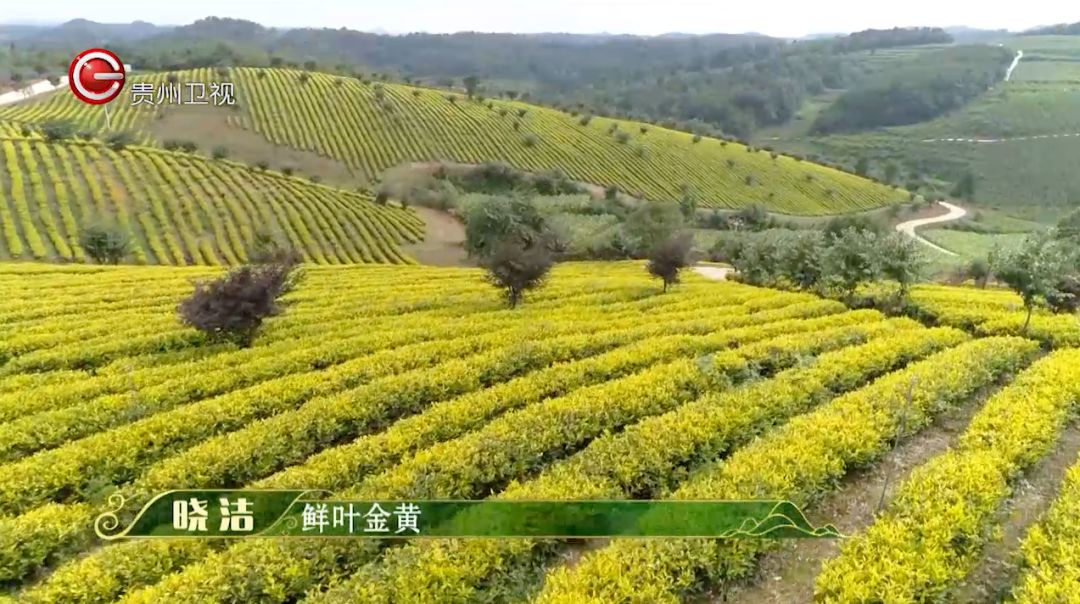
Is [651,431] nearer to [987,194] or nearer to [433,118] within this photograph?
[433,118]

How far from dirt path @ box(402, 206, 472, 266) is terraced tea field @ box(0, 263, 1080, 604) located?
108ft

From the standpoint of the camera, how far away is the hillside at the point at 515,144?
283ft

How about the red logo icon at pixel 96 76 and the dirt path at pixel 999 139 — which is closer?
the red logo icon at pixel 96 76

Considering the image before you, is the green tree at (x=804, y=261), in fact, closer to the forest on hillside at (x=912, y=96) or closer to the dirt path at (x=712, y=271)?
the dirt path at (x=712, y=271)

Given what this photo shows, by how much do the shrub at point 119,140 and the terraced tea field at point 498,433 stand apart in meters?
43.0

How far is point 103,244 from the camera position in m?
37.2

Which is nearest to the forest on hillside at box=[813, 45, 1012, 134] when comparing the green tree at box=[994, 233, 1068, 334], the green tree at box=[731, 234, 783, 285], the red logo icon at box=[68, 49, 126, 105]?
the green tree at box=[731, 234, 783, 285]

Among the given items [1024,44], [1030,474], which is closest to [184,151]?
[1030,474]

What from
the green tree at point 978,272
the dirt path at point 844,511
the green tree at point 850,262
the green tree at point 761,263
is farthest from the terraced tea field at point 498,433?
the green tree at point 978,272

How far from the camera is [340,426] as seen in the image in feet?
41.3

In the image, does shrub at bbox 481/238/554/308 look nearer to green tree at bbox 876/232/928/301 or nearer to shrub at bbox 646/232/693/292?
shrub at bbox 646/232/693/292

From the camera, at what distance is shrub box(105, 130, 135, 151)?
5648 cm

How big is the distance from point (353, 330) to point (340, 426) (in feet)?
21.5

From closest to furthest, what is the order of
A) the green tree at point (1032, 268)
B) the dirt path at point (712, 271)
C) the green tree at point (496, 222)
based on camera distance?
the green tree at point (1032, 268), the dirt path at point (712, 271), the green tree at point (496, 222)
